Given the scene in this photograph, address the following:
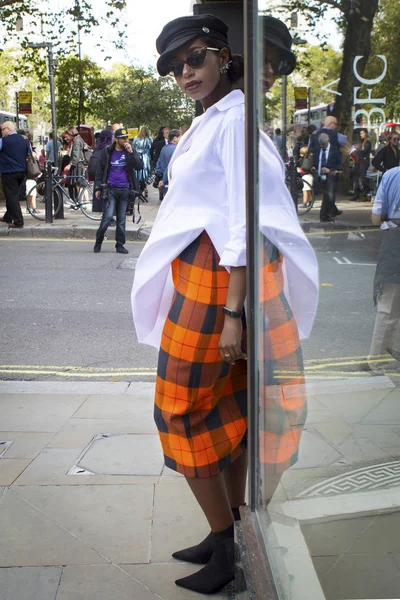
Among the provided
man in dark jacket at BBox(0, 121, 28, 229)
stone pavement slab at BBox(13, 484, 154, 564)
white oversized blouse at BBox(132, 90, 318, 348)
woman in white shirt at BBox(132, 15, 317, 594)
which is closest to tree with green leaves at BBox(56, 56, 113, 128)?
man in dark jacket at BBox(0, 121, 28, 229)

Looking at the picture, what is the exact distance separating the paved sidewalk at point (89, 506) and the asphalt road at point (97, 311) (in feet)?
3.29

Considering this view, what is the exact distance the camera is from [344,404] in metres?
1.97

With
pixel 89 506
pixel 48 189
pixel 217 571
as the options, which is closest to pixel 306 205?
pixel 217 571

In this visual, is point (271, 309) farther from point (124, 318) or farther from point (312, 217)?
point (124, 318)

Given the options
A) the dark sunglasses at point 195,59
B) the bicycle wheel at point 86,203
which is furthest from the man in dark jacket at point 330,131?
the bicycle wheel at point 86,203

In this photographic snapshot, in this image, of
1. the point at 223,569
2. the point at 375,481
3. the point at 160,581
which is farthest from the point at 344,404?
the point at 160,581

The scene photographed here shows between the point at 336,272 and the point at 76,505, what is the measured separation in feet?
6.09

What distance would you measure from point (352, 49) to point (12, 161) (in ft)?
39.6

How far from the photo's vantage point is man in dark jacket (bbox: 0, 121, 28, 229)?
1269 cm

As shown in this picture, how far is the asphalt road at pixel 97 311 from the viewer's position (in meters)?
1.63

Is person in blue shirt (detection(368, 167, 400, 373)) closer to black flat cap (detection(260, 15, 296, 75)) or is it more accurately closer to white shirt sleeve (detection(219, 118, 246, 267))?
black flat cap (detection(260, 15, 296, 75))

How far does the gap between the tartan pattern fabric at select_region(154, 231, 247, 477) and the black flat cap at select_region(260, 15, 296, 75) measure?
2.13ft

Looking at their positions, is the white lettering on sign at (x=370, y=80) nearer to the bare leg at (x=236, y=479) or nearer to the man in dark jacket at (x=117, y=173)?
the bare leg at (x=236, y=479)

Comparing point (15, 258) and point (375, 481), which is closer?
point (375, 481)
